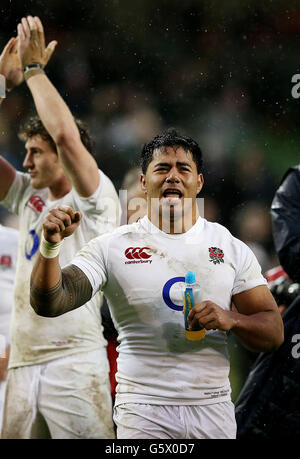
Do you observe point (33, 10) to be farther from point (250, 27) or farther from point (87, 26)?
point (250, 27)

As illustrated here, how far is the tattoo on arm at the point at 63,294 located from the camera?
1.79 meters

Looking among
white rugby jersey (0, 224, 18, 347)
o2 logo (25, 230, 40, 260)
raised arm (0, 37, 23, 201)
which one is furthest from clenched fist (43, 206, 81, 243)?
white rugby jersey (0, 224, 18, 347)

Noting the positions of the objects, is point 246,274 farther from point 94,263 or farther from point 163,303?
point 94,263

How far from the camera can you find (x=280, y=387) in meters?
2.60

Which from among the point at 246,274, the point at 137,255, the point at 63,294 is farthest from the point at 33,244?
the point at 246,274

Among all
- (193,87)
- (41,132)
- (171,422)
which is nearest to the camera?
(171,422)

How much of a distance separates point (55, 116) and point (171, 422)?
1290 mm

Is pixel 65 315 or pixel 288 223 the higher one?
pixel 288 223

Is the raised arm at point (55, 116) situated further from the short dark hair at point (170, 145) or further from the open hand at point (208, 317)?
the open hand at point (208, 317)

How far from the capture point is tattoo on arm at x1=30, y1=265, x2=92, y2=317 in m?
1.79

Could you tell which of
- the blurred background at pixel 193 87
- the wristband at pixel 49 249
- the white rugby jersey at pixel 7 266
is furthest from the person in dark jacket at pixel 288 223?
the white rugby jersey at pixel 7 266

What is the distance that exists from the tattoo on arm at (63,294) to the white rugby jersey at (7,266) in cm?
153

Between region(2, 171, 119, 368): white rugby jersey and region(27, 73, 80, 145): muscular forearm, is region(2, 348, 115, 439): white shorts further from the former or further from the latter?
region(27, 73, 80, 145): muscular forearm
